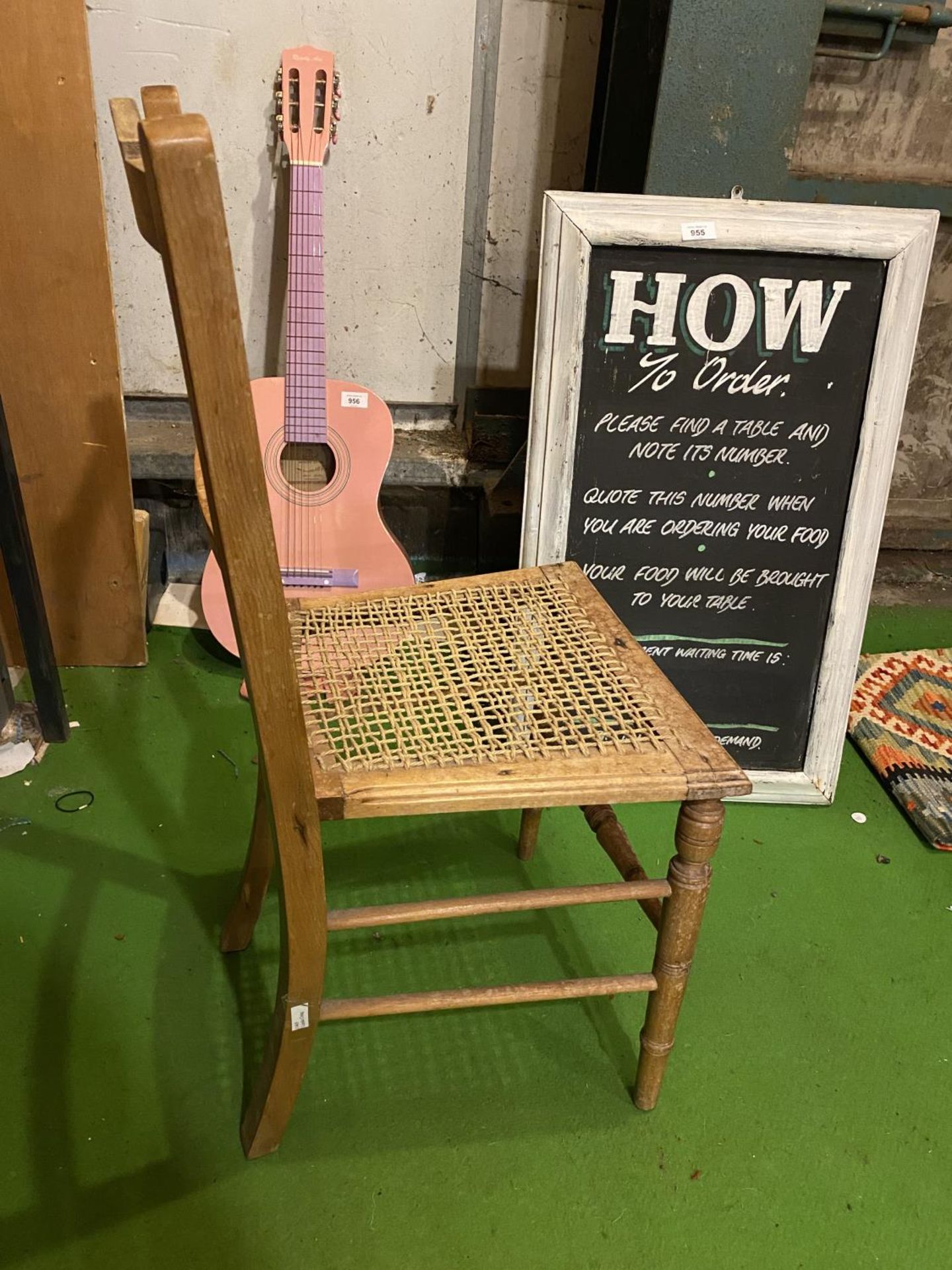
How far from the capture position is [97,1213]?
3.34 feet

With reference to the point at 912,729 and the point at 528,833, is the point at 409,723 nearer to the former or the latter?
the point at 528,833

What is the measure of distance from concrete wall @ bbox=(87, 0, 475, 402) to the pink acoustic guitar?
80 mm

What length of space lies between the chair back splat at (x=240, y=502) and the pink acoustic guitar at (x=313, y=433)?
1029 mm

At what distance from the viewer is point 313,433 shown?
1842 millimetres

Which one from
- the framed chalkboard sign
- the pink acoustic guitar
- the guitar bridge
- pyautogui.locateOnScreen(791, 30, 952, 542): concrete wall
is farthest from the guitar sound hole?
pyautogui.locateOnScreen(791, 30, 952, 542): concrete wall

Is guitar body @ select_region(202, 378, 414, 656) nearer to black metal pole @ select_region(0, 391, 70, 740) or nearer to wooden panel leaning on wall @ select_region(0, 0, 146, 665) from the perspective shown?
wooden panel leaning on wall @ select_region(0, 0, 146, 665)

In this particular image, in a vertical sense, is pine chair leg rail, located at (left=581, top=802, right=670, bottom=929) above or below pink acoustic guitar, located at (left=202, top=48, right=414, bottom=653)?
below

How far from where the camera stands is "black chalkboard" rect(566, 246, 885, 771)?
1.40m

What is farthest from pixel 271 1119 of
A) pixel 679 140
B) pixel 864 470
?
pixel 679 140

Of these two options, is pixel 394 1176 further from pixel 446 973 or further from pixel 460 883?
pixel 460 883

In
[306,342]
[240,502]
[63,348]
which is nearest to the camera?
[240,502]

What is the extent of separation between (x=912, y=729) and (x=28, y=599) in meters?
1.68

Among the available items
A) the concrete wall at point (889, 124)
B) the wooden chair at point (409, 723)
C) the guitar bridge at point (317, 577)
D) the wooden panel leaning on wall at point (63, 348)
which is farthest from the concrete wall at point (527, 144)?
→ the wooden chair at point (409, 723)

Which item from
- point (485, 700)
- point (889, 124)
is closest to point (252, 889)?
point (485, 700)
